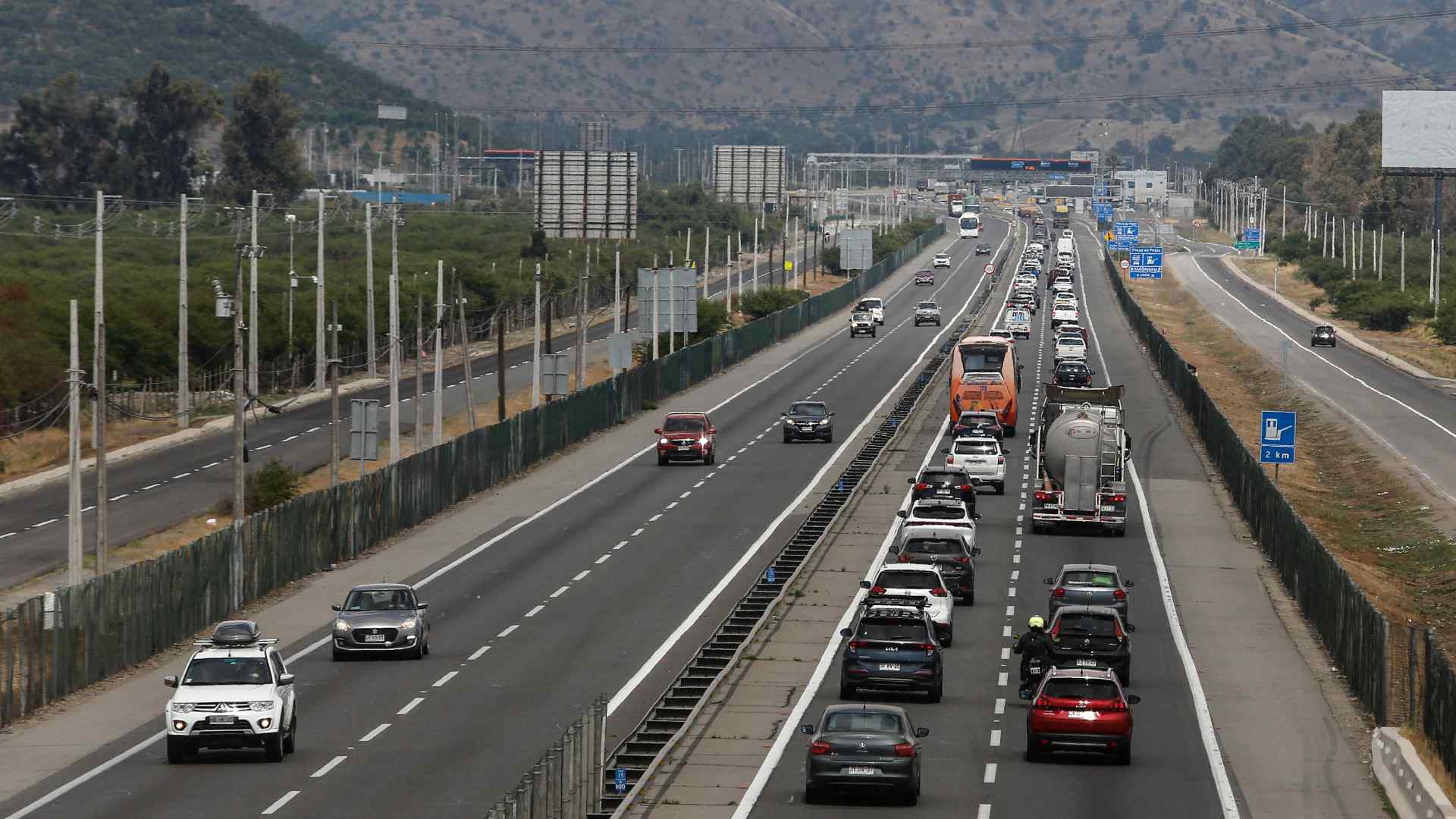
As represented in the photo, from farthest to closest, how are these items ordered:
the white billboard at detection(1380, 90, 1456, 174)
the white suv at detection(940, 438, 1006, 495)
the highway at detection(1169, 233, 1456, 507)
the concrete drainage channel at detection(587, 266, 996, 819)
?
the white billboard at detection(1380, 90, 1456, 174) → the highway at detection(1169, 233, 1456, 507) → the white suv at detection(940, 438, 1006, 495) → the concrete drainage channel at detection(587, 266, 996, 819)

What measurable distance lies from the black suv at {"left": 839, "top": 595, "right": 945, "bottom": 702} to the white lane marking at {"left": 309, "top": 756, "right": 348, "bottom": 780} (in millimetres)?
8731

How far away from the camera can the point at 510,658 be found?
39.6 meters

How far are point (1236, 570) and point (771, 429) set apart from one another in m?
33.6

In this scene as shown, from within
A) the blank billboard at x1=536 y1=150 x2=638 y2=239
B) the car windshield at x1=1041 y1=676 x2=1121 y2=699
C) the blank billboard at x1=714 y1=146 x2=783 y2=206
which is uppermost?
the blank billboard at x1=714 y1=146 x2=783 y2=206

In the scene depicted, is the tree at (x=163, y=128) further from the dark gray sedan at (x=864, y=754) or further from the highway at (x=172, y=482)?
the dark gray sedan at (x=864, y=754)

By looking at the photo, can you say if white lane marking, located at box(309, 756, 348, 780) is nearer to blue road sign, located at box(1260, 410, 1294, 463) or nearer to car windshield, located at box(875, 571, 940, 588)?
car windshield, located at box(875, 571, 940, 588)

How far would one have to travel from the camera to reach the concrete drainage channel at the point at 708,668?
28172 millimetres

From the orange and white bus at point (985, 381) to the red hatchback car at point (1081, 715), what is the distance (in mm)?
48212

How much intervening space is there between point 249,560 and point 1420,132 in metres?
112

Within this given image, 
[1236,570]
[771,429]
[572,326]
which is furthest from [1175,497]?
[572,326]

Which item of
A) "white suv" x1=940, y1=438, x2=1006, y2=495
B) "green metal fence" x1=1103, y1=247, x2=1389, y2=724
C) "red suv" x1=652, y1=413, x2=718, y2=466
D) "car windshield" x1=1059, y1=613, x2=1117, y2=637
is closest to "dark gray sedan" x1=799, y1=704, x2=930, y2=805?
"car windshield" x1=1059, y1=613, x2=1117, y2=637

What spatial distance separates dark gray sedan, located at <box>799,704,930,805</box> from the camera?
26844mm

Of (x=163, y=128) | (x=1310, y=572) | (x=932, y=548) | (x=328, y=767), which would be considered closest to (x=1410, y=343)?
(x=1310, y=572)

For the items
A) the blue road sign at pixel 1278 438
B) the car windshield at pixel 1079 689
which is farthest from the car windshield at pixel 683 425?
the car windshield at pixel 1079 689
